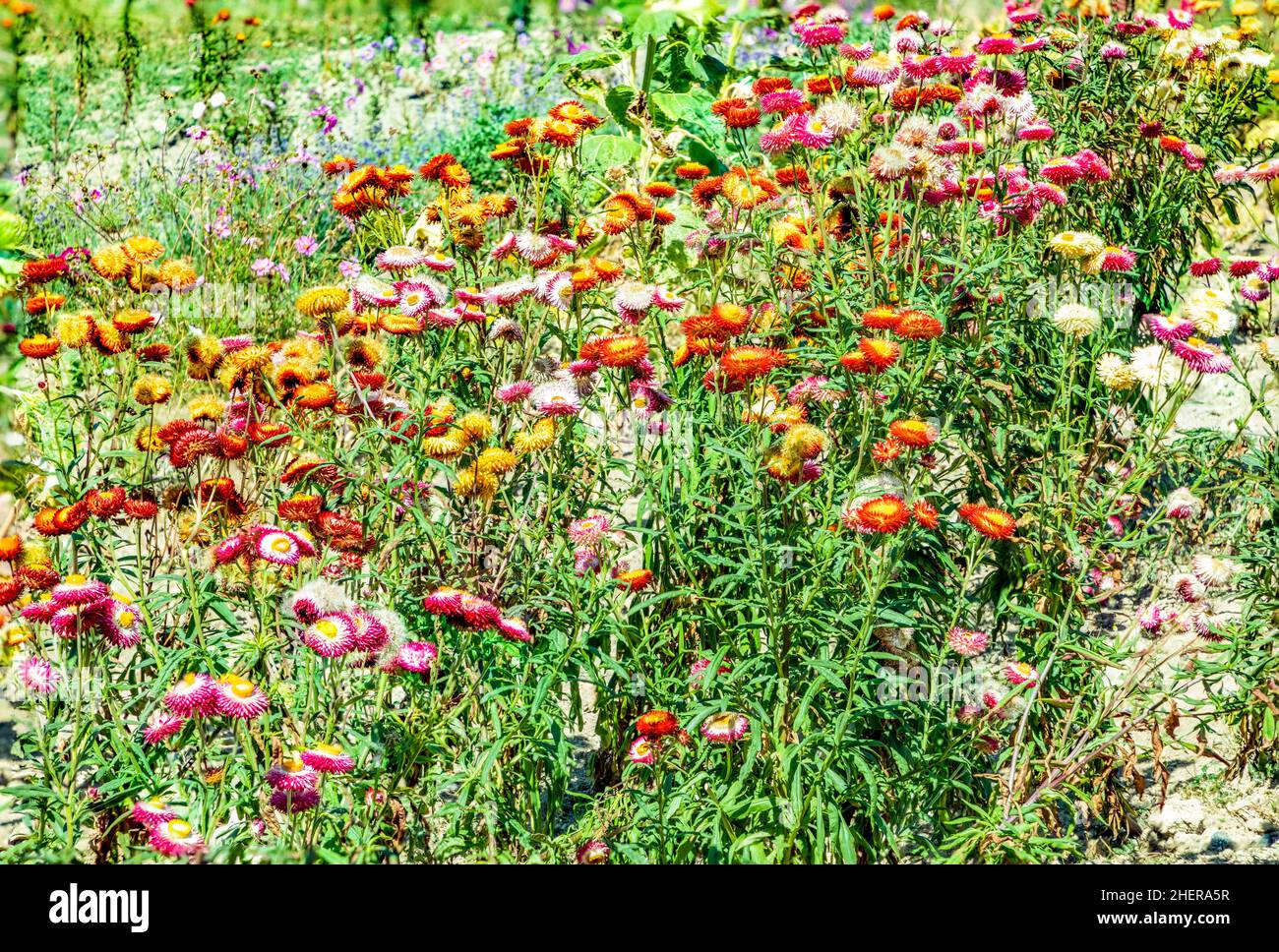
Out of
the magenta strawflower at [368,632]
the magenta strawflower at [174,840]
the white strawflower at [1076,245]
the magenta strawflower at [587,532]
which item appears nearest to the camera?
the magenta strawflower at [174,840]

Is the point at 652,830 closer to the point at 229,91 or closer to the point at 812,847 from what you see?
the point at 812,847

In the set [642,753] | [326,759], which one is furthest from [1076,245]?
[326,759]

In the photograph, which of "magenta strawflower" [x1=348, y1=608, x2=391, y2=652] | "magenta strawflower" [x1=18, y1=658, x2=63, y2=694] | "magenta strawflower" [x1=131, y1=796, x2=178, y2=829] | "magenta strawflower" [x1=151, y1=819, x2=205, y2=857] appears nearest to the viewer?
"magenta strawflower" [x1=151, y1=819, x2=205, y2=857]

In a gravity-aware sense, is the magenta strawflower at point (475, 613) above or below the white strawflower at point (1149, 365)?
below

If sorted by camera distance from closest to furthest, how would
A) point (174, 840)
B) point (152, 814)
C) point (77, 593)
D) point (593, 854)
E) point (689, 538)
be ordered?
point (174, 840) → point (152, 814) → point (77, 593) → point (593, 854) → point (689, 538)

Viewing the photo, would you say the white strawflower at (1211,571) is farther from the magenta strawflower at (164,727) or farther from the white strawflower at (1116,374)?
the magenta strawflower at (164,727)

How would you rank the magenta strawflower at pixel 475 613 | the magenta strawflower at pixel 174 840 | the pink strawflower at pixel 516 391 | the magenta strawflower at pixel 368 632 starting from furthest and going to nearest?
1. the pink strawflower at pixel 516 391
2. the magenta strawflower at pixel 475 613
3. the magenta strawflower at pixel 368 632
4. the magenta strawflower at pixel 174 840

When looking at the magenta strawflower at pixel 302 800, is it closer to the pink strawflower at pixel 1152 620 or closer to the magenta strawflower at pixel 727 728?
the magenta strawflower at pixel 727 728

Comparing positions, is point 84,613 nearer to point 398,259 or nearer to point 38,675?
point 38,675

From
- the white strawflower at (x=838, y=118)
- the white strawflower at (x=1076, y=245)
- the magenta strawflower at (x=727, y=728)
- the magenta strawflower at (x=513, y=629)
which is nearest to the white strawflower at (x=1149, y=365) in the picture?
the white strawflower at (x=1076, y=245)

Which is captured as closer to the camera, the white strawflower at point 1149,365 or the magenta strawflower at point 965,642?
the magenta strawflower at point 965,642

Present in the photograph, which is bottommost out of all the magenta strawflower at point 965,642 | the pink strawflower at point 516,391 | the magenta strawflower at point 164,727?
the magenta strawflower at point 164,727

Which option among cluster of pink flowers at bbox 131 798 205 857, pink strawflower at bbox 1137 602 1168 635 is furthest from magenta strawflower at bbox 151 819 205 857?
pink strawflower at bbox 1137 602 1168 635

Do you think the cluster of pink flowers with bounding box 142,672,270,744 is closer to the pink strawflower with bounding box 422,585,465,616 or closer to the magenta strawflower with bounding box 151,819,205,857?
the magenta strawflower with bounding box 151,819,205,857
